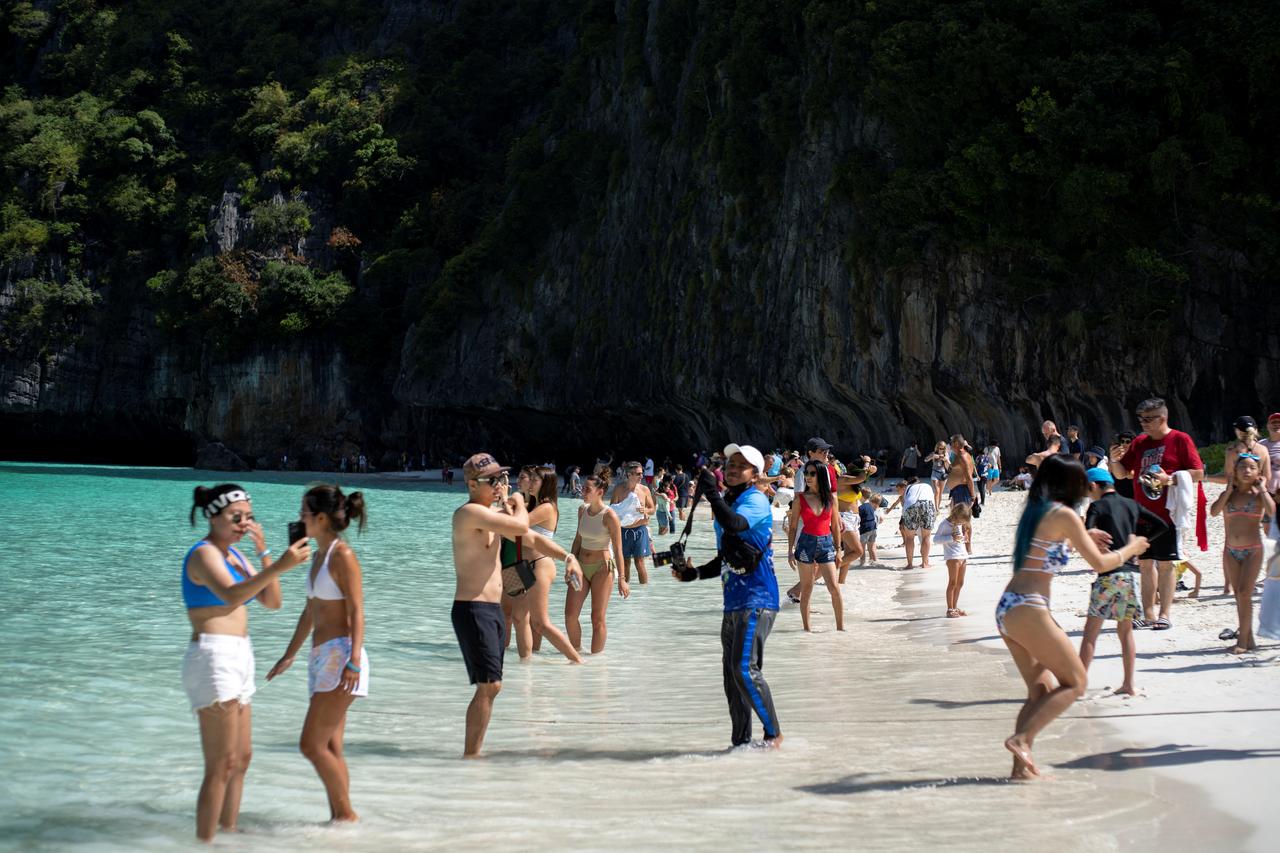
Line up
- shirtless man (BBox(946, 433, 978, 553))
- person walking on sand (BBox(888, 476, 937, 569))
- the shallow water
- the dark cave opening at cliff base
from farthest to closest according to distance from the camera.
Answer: the dark cave opening at cliff base, person walking on sand (BBox(888, 476, 937, 569)), shirtless man (BBox(946, 433, 978, 553)), the shallow water

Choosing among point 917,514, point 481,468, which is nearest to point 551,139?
point 917,514

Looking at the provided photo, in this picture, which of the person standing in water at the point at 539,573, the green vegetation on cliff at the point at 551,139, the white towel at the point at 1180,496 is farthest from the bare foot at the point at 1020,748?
the green vegetation on cliff at the point at 551,139

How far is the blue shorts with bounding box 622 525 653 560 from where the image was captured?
13.5 metres

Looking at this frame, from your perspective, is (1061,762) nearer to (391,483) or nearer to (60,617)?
(60,617)

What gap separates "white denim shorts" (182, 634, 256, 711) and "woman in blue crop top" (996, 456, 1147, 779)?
3.41 m

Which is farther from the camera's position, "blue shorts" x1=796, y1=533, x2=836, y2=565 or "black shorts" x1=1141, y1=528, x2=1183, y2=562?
"blue shorts" x1=796, y1=533, x2=836, y2=565

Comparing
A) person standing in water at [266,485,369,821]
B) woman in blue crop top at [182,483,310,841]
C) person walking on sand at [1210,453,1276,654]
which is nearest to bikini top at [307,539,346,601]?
person standing in water at [266,485,369,821]

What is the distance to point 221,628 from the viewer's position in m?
5.06

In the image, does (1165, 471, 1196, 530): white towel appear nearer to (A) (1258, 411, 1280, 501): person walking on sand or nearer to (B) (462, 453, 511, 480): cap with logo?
(A) (1258, 411, 1280, 501): person walking on sand

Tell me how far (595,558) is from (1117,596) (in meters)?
4.58

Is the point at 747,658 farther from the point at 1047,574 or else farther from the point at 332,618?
the point at 332,618

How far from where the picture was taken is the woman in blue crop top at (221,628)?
4980 millimetres

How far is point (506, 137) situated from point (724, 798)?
61.6 m

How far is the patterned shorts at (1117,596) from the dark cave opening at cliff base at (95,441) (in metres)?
71.3
